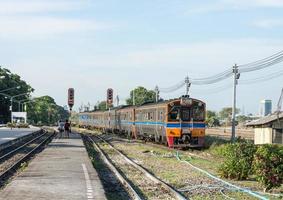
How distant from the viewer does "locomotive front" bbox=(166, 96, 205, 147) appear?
32.9 meters

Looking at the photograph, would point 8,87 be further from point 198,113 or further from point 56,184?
point 56,184

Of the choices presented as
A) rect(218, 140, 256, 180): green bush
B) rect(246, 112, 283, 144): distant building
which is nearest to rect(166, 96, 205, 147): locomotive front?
rect(246, 112, 283, 144): distant building

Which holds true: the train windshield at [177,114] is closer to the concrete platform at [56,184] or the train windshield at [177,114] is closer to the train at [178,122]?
the train at [178,122]

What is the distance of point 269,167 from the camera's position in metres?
14.3

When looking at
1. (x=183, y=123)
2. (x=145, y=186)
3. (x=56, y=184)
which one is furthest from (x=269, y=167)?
(x=183, y=123)

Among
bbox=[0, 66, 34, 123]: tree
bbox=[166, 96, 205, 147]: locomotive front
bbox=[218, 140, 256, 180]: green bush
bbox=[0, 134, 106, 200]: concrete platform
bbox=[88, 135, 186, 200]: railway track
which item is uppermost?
bbox=[0, 66, 34, 123]: tree

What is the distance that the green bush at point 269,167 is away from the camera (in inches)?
562

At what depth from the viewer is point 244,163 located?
57.8 ft

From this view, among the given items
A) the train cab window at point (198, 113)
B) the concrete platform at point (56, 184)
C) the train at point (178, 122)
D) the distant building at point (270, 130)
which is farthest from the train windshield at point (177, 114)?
the concrete platform at point (56, 184)

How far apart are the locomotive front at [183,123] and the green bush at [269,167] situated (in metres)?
18.2

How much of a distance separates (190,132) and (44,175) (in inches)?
662

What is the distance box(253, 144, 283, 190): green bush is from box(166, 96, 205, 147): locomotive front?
18.2 m

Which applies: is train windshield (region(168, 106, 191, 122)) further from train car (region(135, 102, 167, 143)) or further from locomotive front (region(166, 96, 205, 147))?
train car (region(135, 102, 167, 143))

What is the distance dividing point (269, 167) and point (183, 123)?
1857cm
